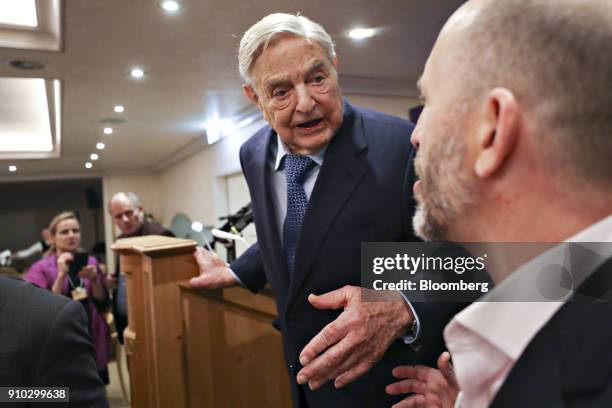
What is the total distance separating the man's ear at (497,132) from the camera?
17.4 inches

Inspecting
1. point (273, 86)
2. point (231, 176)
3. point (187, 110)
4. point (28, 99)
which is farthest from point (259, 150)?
point (231, 176)

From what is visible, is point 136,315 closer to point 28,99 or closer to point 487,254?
point 487,254

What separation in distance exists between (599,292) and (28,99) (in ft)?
20.7

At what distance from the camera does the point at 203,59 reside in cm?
362

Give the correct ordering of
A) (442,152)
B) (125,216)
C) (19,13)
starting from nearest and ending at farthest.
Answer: (442,152) < (19,13) < (125,216)

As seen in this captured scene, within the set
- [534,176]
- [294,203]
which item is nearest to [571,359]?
[534,176]

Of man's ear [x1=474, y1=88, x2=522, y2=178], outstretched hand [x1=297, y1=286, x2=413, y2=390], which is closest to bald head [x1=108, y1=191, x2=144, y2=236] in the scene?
outstretched hand [x1=297, y1=286, x2=413, y2=390]

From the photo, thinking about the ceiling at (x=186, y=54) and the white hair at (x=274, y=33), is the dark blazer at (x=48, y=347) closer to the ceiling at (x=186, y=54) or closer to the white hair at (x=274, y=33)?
the white hair at (x=274, y=33)

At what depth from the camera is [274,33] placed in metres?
0.92

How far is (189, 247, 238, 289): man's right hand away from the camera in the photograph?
4.16 ft

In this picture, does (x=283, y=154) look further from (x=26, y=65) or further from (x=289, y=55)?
(x=26, y=65)

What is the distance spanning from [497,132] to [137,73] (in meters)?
3.99

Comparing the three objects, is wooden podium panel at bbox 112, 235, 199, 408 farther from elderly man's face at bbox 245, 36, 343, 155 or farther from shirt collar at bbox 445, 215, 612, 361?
shirt collar at bbox 445, 215, 612, 361

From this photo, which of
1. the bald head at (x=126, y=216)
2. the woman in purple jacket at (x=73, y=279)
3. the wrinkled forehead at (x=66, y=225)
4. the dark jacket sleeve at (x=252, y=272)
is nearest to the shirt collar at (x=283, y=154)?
the dark jacket sleeve at (x=252, y=272)
